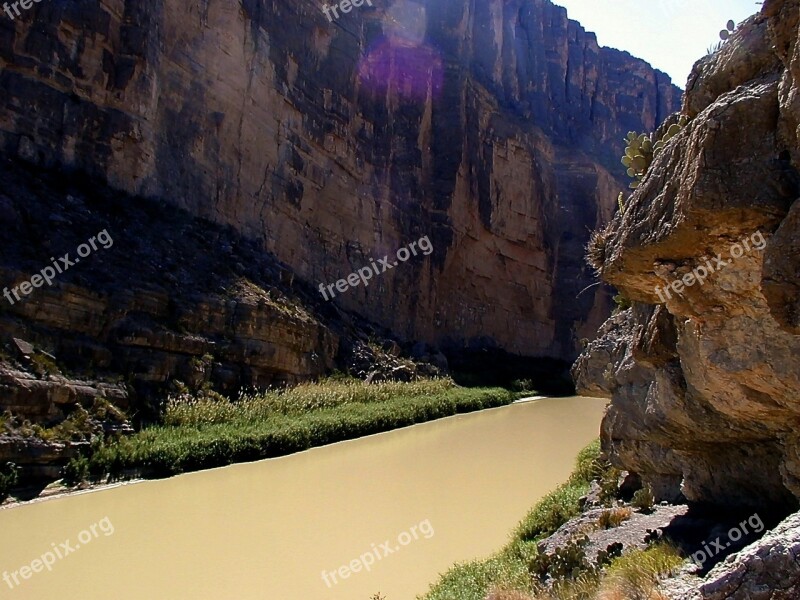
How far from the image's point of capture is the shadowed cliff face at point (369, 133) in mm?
17828

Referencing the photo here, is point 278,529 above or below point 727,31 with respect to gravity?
below

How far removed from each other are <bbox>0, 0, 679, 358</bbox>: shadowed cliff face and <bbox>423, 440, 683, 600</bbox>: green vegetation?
609 inches

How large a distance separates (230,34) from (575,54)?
150ft

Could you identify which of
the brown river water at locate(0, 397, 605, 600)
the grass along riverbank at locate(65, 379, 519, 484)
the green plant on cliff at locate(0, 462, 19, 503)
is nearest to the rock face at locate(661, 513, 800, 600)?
the brown river water at locate(0, 397, 605, 600)

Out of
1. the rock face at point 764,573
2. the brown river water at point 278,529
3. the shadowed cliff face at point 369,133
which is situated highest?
the shadowed cliff face at point 369,133

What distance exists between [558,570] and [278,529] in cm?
505

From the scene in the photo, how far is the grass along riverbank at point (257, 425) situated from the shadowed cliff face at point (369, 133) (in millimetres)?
7301

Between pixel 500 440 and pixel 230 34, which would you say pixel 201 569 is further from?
pixel 230 34

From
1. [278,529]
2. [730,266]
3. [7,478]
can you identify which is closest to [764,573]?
[730,266]

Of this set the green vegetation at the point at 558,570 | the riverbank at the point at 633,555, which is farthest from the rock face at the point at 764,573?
the green vegetation at the point at 558,570

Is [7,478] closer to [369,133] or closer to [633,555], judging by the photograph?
[633,555]

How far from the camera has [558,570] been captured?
18.1 feet

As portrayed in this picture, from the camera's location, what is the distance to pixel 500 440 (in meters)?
18.0

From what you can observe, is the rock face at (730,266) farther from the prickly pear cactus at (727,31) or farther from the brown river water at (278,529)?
the brown river water at (278,529)
